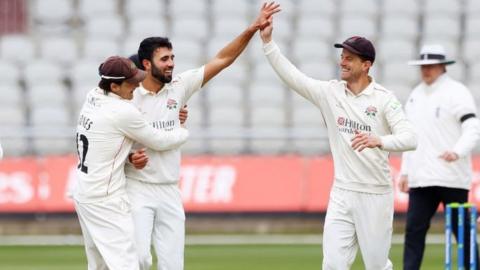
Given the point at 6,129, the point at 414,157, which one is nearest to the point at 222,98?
the point at 6,129

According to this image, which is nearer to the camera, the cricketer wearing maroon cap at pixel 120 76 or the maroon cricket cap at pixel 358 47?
the cricketer wearing maroon cap at pixel 120 76

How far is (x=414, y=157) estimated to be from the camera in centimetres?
1127

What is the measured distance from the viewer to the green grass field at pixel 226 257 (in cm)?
1288

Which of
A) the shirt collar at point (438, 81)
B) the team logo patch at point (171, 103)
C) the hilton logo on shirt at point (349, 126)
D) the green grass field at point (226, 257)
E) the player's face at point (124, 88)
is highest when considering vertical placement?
the player's face at point (124, 88)

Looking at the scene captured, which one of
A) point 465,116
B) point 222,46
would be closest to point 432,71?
point 465,116

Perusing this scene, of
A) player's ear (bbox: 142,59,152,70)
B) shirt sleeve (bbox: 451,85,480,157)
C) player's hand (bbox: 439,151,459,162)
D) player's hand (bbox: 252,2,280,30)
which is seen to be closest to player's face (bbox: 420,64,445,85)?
shirt sleeve (bbox: 451,85,480,157)

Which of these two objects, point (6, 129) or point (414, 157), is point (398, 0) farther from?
point (414, 157)

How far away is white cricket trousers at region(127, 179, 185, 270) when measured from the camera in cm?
917

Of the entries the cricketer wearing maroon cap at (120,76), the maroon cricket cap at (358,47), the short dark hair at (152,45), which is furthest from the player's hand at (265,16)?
the cricketer wearing maroon cap at (120,76)

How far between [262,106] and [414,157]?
6.44 m

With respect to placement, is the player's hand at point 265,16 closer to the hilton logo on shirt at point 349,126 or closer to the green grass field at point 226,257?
the hilton logo on shirt at point 349,126

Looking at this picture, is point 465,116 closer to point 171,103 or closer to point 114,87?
point 171,103

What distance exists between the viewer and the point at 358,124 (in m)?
9.16

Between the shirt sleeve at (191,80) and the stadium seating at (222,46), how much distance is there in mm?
6476
